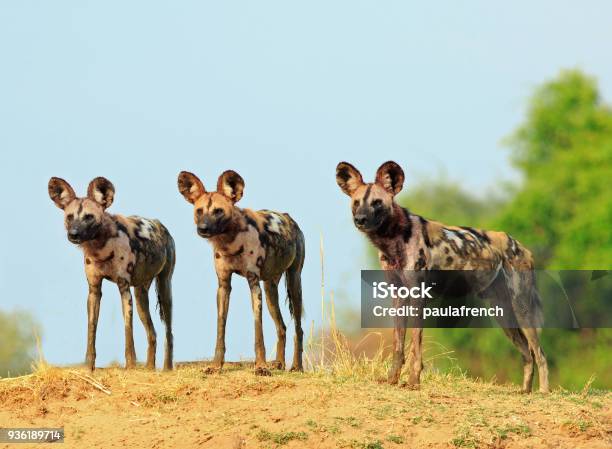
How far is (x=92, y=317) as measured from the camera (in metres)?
14.5

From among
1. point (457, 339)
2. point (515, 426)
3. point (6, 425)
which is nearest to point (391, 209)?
point (515, 426)

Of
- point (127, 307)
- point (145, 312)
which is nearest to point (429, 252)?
point (127, 307)

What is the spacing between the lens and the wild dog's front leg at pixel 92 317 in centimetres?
Result: 1445

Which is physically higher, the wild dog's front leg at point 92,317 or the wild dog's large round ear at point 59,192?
the wild dog's large round ear at point 59,192

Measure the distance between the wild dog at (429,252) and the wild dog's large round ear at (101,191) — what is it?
9.08ft

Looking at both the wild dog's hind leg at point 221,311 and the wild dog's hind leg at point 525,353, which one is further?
the wild dog's hind leg at point 525,353

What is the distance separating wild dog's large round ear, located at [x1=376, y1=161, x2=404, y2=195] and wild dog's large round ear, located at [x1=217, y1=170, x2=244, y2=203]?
167 cm

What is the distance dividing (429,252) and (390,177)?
3.35ft

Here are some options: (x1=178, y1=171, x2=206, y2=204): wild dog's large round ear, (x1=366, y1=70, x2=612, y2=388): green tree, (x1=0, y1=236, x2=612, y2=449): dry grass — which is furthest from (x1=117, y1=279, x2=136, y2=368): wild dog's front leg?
(x1=366, y1=70, x2=612, y2=388): green tree

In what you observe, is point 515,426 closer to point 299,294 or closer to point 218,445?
point 218,445

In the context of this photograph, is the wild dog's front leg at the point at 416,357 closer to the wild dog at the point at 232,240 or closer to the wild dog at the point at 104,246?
the wild dog at the point at 232,240

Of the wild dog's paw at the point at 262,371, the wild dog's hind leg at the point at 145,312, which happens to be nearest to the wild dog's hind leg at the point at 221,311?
the wild dog's paw at the point at 262,371

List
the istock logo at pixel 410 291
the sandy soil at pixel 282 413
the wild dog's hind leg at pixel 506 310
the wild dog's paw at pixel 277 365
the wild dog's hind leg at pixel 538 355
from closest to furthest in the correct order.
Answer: the sandy soil at pixel 282 413 < the istock logo at pixel 410 291 < the wild dog's hind leg at pixel 538 355 < the wild dog's hind leg at pixel 506 310 < the wild dog's paw at pixel 277 365

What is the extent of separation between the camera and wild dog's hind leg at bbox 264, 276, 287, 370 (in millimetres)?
15383
